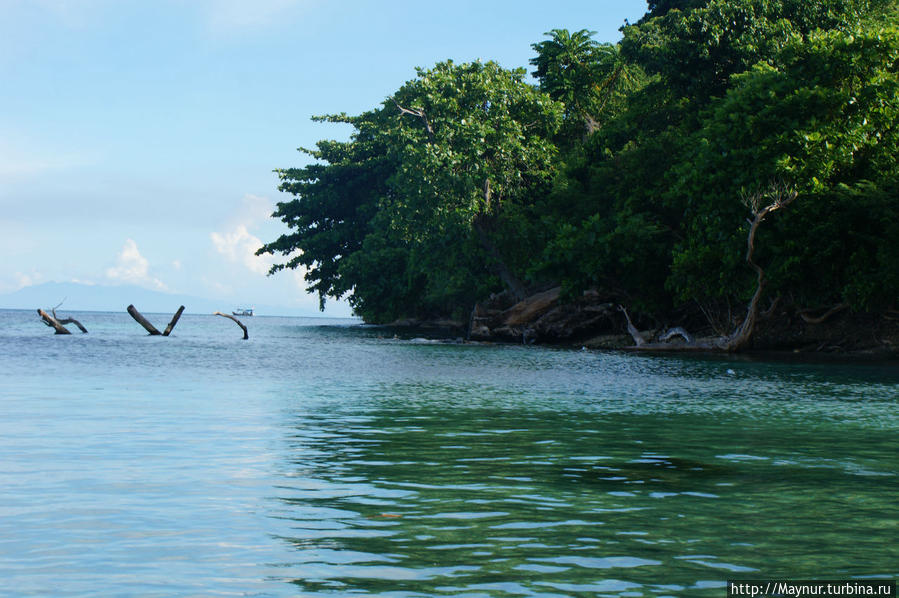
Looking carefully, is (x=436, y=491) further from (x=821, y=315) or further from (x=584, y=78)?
(x=584, y=78)

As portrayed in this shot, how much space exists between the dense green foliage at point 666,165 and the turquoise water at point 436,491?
18322mm

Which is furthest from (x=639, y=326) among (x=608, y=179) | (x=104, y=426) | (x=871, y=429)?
(x=104, y=426)

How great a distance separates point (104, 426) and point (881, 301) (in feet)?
115

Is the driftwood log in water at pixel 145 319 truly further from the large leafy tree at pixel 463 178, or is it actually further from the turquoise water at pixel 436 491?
the turquoise water at pixel 436 491

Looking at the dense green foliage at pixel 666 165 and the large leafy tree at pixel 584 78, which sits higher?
the large leafy tree at pixel 584 78

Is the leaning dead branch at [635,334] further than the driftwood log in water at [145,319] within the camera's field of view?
No

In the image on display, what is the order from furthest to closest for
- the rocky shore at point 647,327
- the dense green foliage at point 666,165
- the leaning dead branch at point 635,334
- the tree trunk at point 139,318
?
1. the tree trunk at point 139,318
2. the leaning dead branch at point 635,334
3. the rocky shore at point 647,327
4. the dense green foliage at point 666,165

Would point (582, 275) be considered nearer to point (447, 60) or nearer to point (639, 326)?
point (639, 326)

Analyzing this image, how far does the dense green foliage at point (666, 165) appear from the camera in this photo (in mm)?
38031

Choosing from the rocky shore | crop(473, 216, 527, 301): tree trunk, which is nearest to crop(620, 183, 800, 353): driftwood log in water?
the rocky shore

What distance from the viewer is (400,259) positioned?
77.8 metres

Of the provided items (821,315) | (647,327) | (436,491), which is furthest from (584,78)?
(436,491)

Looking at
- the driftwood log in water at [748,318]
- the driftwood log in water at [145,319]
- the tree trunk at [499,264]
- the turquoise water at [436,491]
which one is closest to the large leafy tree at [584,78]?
the tree trunk at [499,264]

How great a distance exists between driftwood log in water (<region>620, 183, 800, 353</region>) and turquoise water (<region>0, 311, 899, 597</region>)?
17321 millimetres
